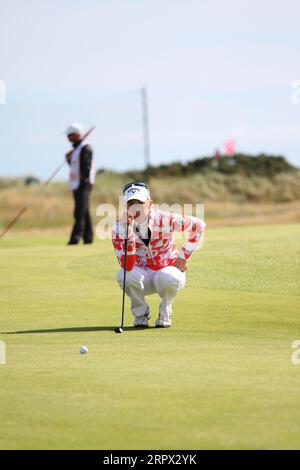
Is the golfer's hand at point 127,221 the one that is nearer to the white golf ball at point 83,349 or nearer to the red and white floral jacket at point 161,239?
the red and white floral jacket at point 161,239

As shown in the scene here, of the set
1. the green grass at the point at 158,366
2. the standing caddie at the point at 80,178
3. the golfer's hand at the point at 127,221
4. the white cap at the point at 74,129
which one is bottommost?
the green grass at the point at 158,366

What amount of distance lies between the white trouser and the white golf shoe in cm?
3

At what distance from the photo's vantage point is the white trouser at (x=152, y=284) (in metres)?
9.76

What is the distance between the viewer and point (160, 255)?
9.96m

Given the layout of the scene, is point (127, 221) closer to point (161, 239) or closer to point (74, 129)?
point (161, 239)

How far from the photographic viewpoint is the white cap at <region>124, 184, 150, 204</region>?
376 inches

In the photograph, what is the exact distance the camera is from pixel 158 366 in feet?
25.4

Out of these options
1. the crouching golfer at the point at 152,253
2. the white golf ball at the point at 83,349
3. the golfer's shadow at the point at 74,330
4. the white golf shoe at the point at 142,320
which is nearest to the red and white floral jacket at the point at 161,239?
the crouching golfer at the point at 152,253

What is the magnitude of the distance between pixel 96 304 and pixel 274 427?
6.50m

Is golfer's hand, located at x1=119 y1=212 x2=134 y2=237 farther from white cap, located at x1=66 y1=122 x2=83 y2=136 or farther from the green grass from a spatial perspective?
white cap, located at x1=66 y1=122 x2=83 y2=136

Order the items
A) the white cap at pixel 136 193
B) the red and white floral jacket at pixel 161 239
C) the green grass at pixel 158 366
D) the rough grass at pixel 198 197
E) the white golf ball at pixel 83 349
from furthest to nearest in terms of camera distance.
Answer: the rough grass at pixel 198 197 → the red and white floral jacket at pixel 161 239 → the white cap at pixel 136 193 → the white golf ball at pixel 83 349 → the green grass at pixel 158 366

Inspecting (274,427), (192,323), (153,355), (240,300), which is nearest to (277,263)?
(240,300)

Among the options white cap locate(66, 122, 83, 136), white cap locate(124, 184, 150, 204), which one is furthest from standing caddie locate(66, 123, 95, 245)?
white cap locate(124, 184, 150, 204)

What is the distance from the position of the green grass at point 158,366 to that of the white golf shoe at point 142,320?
0.24 metres
